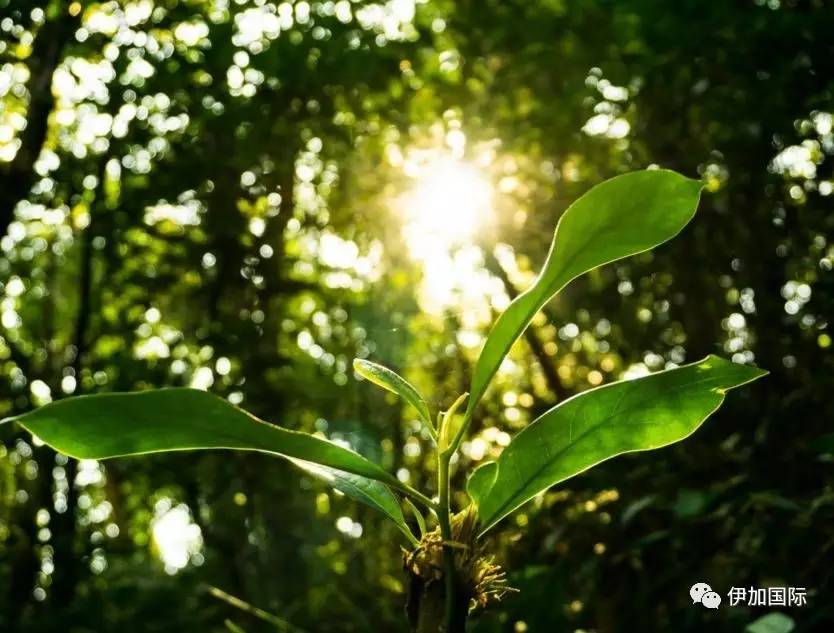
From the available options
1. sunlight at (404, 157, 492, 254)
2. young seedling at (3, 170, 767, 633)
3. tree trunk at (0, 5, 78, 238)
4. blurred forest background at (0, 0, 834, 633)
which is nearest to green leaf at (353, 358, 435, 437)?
young seedling at (3, 170, 767, 633)

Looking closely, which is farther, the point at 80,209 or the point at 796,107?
the point at 80,209

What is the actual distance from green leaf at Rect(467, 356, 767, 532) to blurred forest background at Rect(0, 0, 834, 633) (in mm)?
1079

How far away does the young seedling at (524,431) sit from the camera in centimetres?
61

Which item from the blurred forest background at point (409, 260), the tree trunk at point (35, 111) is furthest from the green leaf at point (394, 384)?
the tree trunk at point (35, 111)

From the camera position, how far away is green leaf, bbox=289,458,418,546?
0.68 m

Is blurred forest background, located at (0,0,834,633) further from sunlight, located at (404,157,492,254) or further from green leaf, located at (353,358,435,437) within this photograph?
green leaf, located at (353,358,435,437)

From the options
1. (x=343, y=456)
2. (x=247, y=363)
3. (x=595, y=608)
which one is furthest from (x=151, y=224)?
(x=343, y=456)

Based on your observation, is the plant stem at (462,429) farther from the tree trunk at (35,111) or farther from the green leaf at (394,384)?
the tree trunk at (35,111)

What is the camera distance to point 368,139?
106 inches

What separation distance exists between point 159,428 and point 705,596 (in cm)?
140

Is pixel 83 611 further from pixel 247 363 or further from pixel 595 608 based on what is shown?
pixel 595 608

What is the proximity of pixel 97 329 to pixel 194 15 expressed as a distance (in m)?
0.97

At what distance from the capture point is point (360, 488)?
696 mm

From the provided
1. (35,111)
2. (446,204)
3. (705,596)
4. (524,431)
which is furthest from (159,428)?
(446,204)
